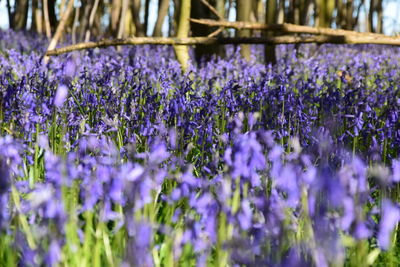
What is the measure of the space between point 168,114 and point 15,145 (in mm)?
1616

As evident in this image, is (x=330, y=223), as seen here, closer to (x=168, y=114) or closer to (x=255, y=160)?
(x=255, y=160)

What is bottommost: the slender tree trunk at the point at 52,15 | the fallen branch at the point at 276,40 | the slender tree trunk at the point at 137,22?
the fallen branch at the point at 276,40

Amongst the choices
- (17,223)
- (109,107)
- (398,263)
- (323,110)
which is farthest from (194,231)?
(323,110)

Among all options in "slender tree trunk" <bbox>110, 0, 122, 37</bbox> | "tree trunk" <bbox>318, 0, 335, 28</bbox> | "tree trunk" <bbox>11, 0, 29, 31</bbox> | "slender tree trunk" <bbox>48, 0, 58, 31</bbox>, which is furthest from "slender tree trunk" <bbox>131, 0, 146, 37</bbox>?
A: "tree trunk" <bbox>11, 0, 29, 31</bbox>

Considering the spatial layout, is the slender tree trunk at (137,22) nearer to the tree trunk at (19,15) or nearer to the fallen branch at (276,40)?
the tree trunk at (19,15)

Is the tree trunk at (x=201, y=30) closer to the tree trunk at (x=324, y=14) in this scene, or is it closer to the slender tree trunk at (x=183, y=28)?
the slender tree trunk at (x=183, y=28)

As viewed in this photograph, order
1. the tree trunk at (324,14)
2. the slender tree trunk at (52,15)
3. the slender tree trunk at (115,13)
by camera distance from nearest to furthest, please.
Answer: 1. the tree trunk at (324,14)
2. the slender tree trunk at (115,13)
3. the slender tree trunk at (52,15)

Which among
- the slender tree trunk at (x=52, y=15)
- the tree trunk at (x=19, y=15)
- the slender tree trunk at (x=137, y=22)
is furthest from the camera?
the tree trunk at (x=19, y=15)

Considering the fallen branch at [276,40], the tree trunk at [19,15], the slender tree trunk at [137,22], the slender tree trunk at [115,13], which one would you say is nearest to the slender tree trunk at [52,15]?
the tree trunk at [19,15]

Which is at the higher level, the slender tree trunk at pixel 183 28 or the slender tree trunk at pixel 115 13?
the slender tree trunk at pixel 115 13

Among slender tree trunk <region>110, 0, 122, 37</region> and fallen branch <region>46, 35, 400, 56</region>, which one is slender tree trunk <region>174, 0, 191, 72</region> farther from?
slender tree trunk <region>110, 0, 122, 37</region>

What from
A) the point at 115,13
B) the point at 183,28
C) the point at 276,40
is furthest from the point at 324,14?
the point at 276,40

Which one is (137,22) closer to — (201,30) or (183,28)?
(201,30)

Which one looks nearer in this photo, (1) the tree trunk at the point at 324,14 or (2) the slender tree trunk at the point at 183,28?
(2) the slender tree trunk at the point at 183,28
